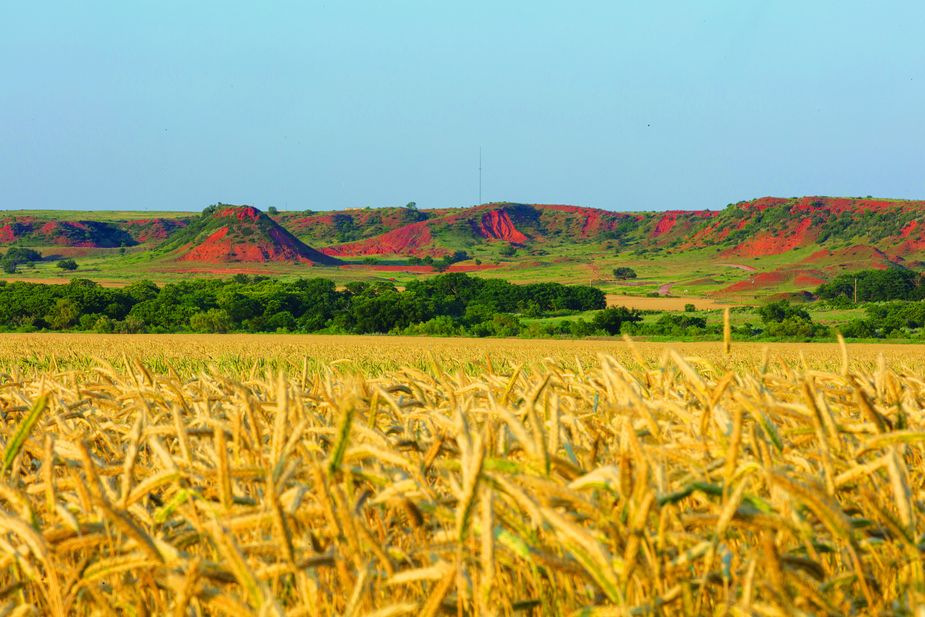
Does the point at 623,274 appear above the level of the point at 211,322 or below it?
above

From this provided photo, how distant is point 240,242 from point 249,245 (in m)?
1.76

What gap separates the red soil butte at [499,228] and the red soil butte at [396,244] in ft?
38.8

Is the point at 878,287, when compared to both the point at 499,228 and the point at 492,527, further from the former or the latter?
the point at 499,228

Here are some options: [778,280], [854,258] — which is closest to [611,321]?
[778,280]

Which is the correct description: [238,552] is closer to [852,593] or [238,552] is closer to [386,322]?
[852,593]

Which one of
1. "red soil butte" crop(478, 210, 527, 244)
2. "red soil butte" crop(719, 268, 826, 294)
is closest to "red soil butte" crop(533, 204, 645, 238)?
"red soil butte" crop(478, 210, 527, 244)

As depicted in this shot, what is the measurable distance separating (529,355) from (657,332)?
18.6m

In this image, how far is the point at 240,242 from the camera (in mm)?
121875

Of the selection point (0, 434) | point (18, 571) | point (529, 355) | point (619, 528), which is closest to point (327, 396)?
point (0, 434)

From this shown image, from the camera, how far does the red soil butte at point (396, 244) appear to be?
475 ft

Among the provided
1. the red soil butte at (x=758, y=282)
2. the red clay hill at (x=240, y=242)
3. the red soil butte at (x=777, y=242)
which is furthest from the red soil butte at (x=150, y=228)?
the red soil butte at (x=758, y=282)

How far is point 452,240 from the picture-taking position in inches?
5901

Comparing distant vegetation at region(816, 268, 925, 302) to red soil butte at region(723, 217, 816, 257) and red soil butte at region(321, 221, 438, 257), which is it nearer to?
red soil butte at region(723, 217, 816, 257)

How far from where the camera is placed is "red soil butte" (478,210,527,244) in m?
161
